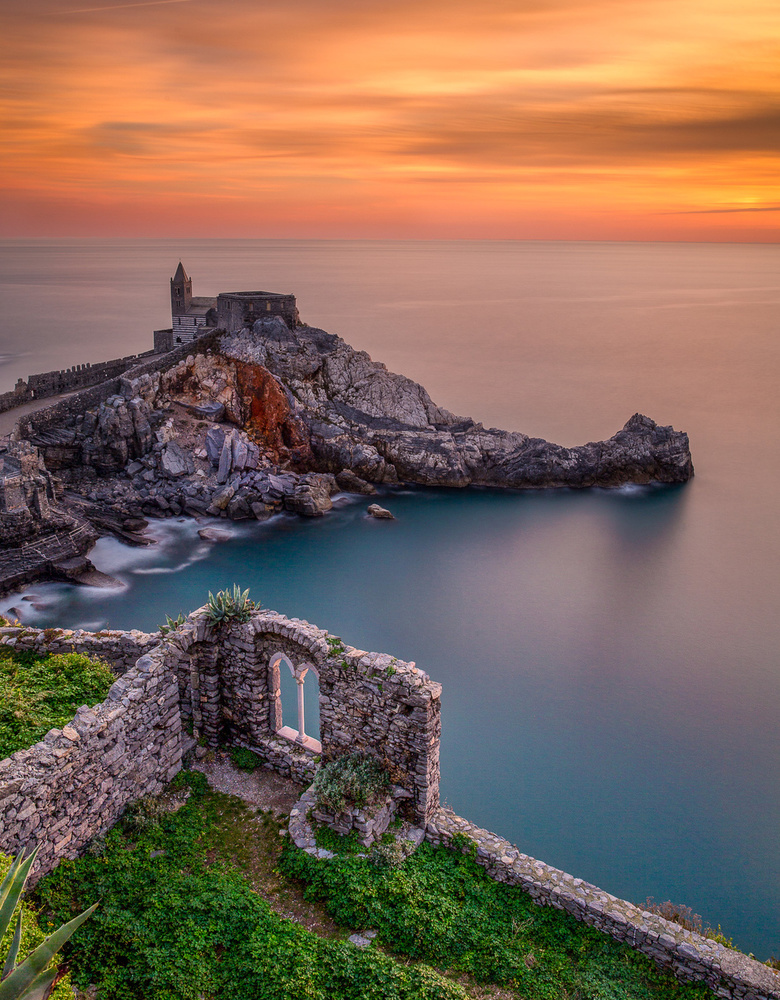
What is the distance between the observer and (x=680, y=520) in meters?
35.5

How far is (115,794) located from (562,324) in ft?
306

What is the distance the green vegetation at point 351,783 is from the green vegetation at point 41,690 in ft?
11.8

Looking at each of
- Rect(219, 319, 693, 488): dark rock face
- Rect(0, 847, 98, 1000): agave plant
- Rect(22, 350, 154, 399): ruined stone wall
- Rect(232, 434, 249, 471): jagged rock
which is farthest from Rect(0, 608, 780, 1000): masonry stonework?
Rect(22, 350, 154, 399): ruined stone wall

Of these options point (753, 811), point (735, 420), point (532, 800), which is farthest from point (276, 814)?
point (735, 420)

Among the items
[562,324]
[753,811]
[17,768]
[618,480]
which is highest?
[562,324]

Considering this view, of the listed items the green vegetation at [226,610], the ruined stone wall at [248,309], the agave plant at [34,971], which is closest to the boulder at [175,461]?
the ruined stone wall at [248,309]

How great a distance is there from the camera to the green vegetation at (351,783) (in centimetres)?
1025

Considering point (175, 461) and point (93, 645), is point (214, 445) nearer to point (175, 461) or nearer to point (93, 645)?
point (175, 461)

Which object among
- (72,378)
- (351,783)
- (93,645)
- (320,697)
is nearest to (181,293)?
(72,378)

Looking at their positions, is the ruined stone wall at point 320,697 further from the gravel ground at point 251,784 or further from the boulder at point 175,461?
the boulder at point 175,461

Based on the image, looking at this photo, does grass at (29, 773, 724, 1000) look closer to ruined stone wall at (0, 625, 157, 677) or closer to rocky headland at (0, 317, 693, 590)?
ruined stone wall at (0, 625, 157, 677)

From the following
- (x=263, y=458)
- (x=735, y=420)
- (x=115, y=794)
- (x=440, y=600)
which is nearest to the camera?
(x=115, y=794)

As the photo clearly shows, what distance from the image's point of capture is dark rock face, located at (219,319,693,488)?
37281 millimetres

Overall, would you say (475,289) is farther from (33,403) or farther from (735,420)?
(33,403)
